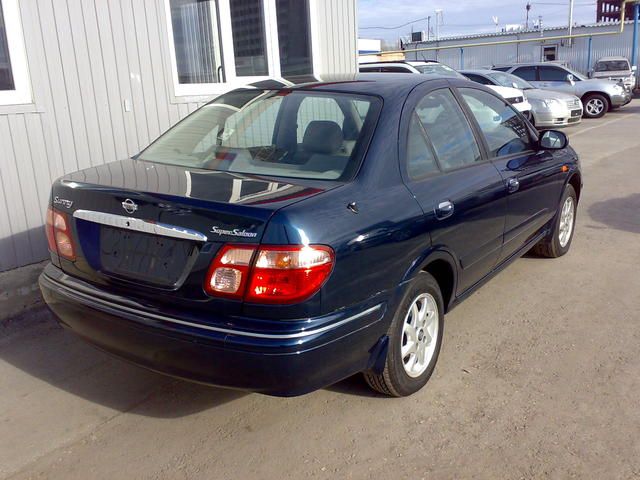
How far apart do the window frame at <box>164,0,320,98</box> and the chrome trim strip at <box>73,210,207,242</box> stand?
315cm

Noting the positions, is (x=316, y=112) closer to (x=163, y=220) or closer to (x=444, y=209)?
(x=444, y=209)

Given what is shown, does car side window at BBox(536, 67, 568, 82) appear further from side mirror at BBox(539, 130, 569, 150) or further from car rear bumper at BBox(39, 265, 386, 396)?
car rear bumper at BBox(39, 265, 386, 396)

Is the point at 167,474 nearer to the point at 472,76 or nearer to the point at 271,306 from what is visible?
the point at 271,306

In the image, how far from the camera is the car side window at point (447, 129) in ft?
11.5

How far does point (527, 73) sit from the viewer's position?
62.5ft

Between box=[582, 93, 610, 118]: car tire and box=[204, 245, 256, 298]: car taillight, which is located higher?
box=[204, 245, 256, 298]: car taillight

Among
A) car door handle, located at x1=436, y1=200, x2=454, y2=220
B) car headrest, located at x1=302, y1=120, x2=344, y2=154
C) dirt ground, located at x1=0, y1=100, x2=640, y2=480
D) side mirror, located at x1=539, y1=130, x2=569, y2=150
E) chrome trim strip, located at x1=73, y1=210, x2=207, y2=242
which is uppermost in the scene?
car headrest, located at x1=302, y1=120, x2=344, y2=154

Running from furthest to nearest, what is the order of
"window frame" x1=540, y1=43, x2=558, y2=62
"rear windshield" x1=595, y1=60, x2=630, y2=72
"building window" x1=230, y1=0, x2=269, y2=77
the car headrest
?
"window frame" x1=540, y1=43, x2=558, y2=62
"rear windshield" x1=595, y1=60, x2=630, y2=72
"building window" x1=230, y1=0, x2=269, y2=77
the car headrest

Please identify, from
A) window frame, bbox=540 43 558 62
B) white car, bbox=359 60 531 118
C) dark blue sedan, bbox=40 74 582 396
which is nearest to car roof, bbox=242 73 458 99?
dark blue sedan, bbox=40 74 582 396

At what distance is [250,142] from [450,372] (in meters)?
1.74

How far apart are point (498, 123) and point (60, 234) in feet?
9.74

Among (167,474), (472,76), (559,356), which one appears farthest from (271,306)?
(472,76)

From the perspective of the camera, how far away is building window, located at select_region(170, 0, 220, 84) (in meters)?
6.12

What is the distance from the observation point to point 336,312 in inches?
104
